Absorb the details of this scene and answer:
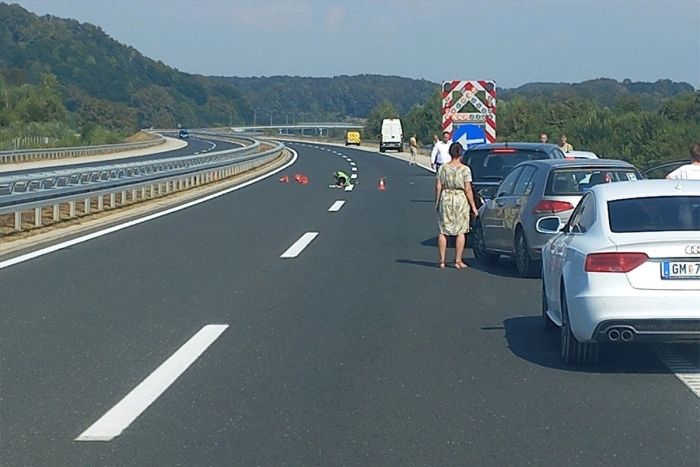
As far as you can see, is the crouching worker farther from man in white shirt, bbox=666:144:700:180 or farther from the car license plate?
the car license plate

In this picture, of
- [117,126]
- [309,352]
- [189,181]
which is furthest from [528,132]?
[117,126]

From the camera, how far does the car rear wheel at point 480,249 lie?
1574cm

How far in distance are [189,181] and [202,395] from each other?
2712 cm

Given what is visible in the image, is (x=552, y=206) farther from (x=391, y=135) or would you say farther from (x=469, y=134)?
(x=391, y=135)

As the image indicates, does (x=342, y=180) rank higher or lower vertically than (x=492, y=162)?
lower

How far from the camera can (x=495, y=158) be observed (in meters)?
19.5

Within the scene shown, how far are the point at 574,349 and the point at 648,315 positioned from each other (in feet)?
2.46

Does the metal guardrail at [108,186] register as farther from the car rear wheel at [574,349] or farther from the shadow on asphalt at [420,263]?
the car rear wheel at [574,349]

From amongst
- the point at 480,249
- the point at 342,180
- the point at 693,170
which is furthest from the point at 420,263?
the point at 342,180

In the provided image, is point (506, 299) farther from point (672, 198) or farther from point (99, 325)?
point (99, 325)

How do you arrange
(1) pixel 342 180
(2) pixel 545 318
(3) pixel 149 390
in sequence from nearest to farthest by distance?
(3) pixel 149 390 → (2) pixel 545 318 → (1) pixel 342 180

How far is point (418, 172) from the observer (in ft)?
163

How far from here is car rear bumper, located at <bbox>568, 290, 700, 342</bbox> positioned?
26.2ft

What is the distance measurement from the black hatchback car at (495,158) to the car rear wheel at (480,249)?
2594mm
